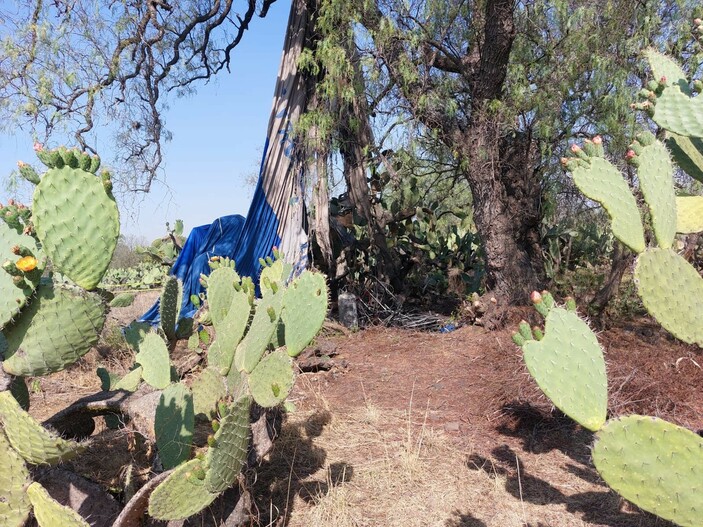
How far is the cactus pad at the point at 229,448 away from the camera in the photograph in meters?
2.12

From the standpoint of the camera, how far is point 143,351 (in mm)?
2939

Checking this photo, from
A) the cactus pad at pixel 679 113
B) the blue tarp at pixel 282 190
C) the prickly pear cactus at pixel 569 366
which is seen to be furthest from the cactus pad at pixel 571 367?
the blue tarp at pixel 282 190

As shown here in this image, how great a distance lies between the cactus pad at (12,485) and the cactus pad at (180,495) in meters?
0.47

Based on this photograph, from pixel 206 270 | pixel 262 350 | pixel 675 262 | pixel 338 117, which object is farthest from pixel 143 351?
pixel 206 270

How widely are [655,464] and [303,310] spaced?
1572mm

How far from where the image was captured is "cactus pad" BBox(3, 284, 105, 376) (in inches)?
90.1

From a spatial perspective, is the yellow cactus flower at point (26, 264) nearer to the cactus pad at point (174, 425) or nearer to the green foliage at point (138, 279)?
the cactus pad at point (174, 425)

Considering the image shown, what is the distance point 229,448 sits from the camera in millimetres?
2176

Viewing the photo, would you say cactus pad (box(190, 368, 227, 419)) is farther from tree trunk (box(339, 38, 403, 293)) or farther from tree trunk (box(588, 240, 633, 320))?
tree trunk (box(588, 240, 633, 320))

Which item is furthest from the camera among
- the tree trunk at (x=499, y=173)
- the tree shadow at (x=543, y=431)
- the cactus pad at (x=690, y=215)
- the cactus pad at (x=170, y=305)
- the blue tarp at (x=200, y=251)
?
the blue tarp at (x=200, y=251)

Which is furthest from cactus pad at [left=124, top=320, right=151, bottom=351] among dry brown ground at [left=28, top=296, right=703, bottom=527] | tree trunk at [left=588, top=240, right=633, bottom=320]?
tree trunk at [left=588, top=240, right=633, bottom=320]

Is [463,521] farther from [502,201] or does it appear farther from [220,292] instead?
[502,201]

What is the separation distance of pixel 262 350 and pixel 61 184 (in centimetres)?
99

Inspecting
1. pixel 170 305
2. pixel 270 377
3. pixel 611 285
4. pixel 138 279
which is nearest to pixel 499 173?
pixel 611 285
